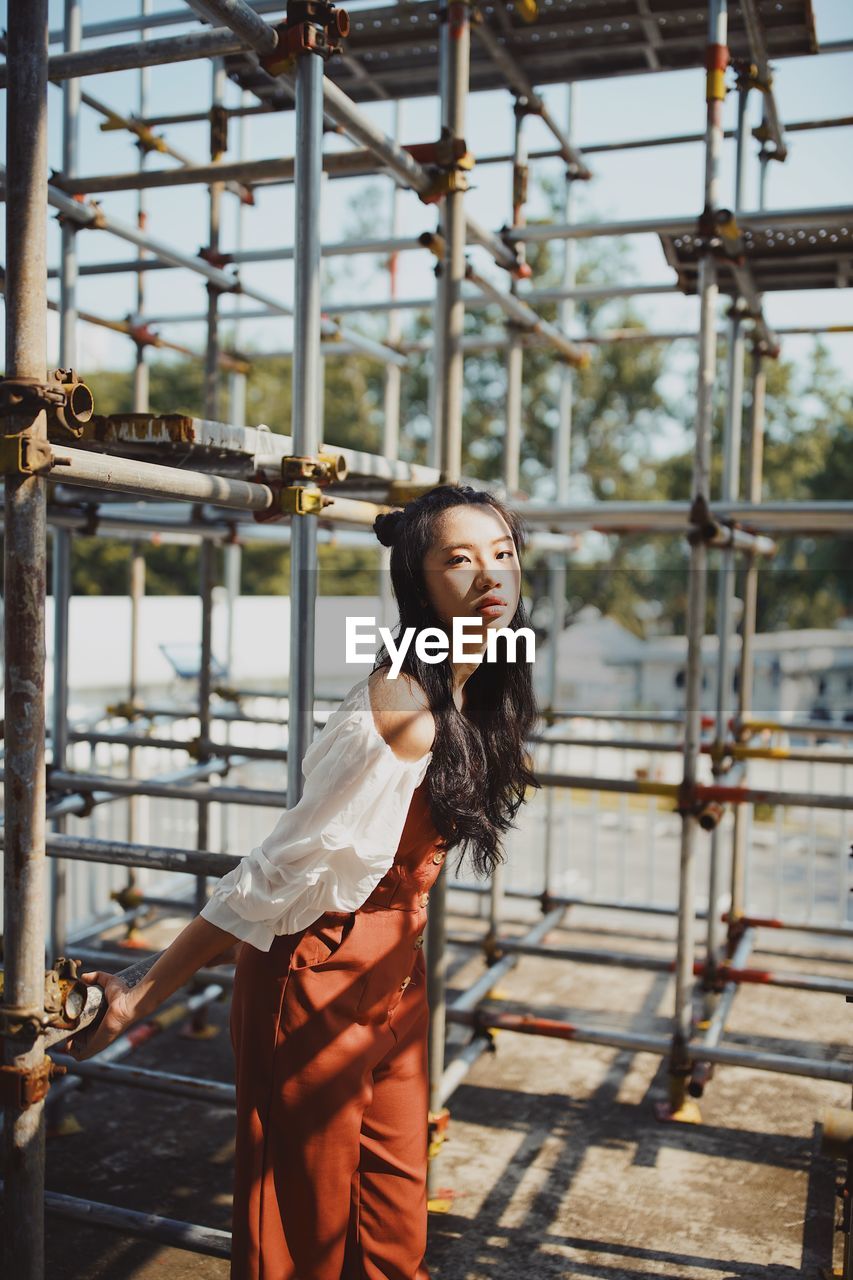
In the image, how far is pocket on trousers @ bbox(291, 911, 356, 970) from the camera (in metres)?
2.08

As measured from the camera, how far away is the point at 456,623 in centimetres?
227

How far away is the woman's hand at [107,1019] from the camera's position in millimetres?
1996

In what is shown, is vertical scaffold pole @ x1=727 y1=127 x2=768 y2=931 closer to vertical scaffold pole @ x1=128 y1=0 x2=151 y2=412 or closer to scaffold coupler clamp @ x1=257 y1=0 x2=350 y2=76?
vertical scaffold pole @ x1=128 y1=0 x2=151 y2=412

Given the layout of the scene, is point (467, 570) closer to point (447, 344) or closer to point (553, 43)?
point (447, 344)

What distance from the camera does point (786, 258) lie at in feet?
15.7

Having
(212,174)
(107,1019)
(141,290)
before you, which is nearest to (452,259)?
(212,174)

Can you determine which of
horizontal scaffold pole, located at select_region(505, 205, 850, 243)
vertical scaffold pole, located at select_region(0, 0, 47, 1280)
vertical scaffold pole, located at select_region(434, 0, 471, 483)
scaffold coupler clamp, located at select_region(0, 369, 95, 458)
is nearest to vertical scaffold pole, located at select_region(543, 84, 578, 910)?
horizontal scaffold pole, located at select_region(505, 205, 850, 243)

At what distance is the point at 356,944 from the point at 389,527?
85 cm

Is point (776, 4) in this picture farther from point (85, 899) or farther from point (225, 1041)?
point (85, 899)

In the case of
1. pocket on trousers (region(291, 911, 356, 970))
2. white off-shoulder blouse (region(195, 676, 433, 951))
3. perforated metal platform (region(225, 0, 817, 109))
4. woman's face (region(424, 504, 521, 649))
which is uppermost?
perforated metal platform (region(225, 0, 817, 109))

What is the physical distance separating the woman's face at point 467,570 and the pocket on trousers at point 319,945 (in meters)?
0.62

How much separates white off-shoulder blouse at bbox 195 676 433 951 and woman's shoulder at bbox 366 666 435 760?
3cm

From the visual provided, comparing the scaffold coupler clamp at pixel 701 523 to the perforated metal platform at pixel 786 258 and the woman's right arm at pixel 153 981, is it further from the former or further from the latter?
the woman's right arm at pixel 153 981

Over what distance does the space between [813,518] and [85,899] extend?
4499mm
